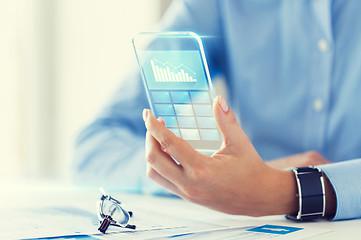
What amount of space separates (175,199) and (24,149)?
151 centimetres

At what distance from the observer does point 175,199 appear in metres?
0.88

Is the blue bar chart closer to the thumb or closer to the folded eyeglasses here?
the thumb

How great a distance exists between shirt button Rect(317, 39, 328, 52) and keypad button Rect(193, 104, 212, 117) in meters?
0.48

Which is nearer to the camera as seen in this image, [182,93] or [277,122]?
[182,93]

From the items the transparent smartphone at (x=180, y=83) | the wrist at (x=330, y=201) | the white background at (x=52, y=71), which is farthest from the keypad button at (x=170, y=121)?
the white background at (x=52, y=71)

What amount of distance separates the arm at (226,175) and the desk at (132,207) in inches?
1.0

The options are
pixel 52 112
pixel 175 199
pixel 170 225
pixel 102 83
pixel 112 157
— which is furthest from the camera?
pixel 52 112

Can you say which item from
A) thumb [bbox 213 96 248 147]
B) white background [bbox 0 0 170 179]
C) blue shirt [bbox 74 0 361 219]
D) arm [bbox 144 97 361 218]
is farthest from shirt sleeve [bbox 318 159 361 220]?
white background [bbox 0 0 170 179]

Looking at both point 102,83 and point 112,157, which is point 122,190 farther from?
point 102,83

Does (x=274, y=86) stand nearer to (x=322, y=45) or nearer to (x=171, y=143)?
(x=322, y=45)

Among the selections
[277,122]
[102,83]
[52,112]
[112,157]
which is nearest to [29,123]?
[52,112]

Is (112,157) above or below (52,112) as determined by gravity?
below

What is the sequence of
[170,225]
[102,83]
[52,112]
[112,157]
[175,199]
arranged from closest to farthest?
[170,225] < [175,199] < [112,157] < [102,83] < [52,112]

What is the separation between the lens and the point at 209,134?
0.63 m
